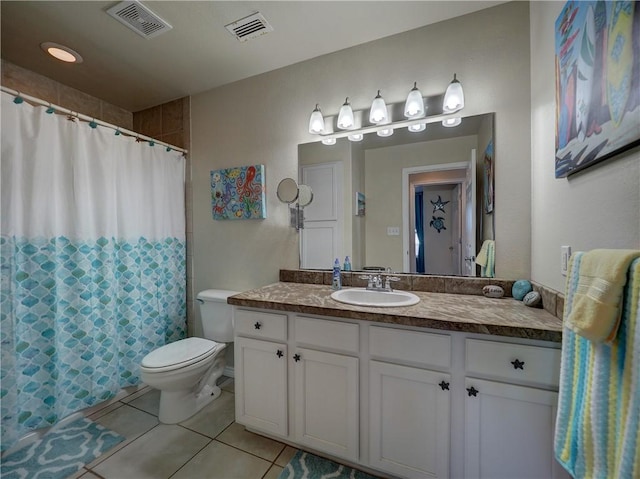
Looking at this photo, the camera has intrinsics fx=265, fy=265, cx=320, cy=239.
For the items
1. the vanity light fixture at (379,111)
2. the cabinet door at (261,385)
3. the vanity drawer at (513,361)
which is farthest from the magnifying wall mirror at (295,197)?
the vanity drawer at (513,361)

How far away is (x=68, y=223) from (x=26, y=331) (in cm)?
64

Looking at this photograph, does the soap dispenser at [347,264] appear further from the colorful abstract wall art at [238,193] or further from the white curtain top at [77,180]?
the white curtain top at [77,180]

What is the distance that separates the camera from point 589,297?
25.1 inches

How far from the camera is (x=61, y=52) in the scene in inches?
70.2

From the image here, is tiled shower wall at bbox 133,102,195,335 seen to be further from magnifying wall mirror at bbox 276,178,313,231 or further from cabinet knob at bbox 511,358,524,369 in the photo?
cabinet knob at bbox 511,358,524,369

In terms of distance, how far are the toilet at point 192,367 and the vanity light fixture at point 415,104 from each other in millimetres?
1812

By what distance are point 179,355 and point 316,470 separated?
1039mm

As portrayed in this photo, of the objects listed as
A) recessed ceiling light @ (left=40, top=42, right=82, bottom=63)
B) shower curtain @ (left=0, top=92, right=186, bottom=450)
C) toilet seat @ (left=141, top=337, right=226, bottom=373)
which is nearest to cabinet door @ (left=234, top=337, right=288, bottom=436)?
toilet seat @ (left=141, top=337, right=226, bottom=373)

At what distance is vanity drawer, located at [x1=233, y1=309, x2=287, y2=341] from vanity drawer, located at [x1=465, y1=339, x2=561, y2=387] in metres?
0.86

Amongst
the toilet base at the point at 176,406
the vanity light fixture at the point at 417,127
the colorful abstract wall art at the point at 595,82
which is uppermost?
the vanity light fixture at the point at 417,127

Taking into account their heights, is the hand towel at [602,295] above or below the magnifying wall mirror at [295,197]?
below

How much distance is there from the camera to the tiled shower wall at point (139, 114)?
2.02m

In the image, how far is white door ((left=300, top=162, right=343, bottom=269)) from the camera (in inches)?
72.4

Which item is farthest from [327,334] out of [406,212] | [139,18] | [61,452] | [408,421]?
[139,18]
